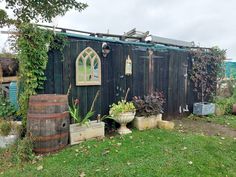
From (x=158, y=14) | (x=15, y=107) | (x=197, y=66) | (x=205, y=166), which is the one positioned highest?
(x=158, y=14)

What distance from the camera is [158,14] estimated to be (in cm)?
840

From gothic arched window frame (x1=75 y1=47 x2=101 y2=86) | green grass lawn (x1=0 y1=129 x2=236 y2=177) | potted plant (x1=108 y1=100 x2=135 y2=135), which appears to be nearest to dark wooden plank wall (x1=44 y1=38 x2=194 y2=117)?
gothic arched window frame (x1=75 y1=47 x2=101 y2=86)

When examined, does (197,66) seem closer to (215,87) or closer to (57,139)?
(215,87)

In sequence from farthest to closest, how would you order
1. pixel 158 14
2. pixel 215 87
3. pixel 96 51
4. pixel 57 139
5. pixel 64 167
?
pixel 158 14
pixel 215 87
pixel 96 51
pixel 57 139
pixel 64 167

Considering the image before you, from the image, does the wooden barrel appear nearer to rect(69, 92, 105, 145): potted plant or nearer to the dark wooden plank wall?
rect(69, 92, 105, 145): potted plant

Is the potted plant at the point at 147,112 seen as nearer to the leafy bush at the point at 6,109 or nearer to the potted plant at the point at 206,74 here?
the potted plant at the point at 206,74

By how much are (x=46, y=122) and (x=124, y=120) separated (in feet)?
5.55

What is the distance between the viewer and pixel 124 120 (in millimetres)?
4352

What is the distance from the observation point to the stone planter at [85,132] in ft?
12.3

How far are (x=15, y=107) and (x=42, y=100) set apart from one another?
4.26 feet

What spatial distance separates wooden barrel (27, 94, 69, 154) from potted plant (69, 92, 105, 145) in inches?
14.2

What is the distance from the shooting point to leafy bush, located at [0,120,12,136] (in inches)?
138

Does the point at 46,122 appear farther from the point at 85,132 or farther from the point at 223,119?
the point at 223,119

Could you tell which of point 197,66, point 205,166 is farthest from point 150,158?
point 197,66
